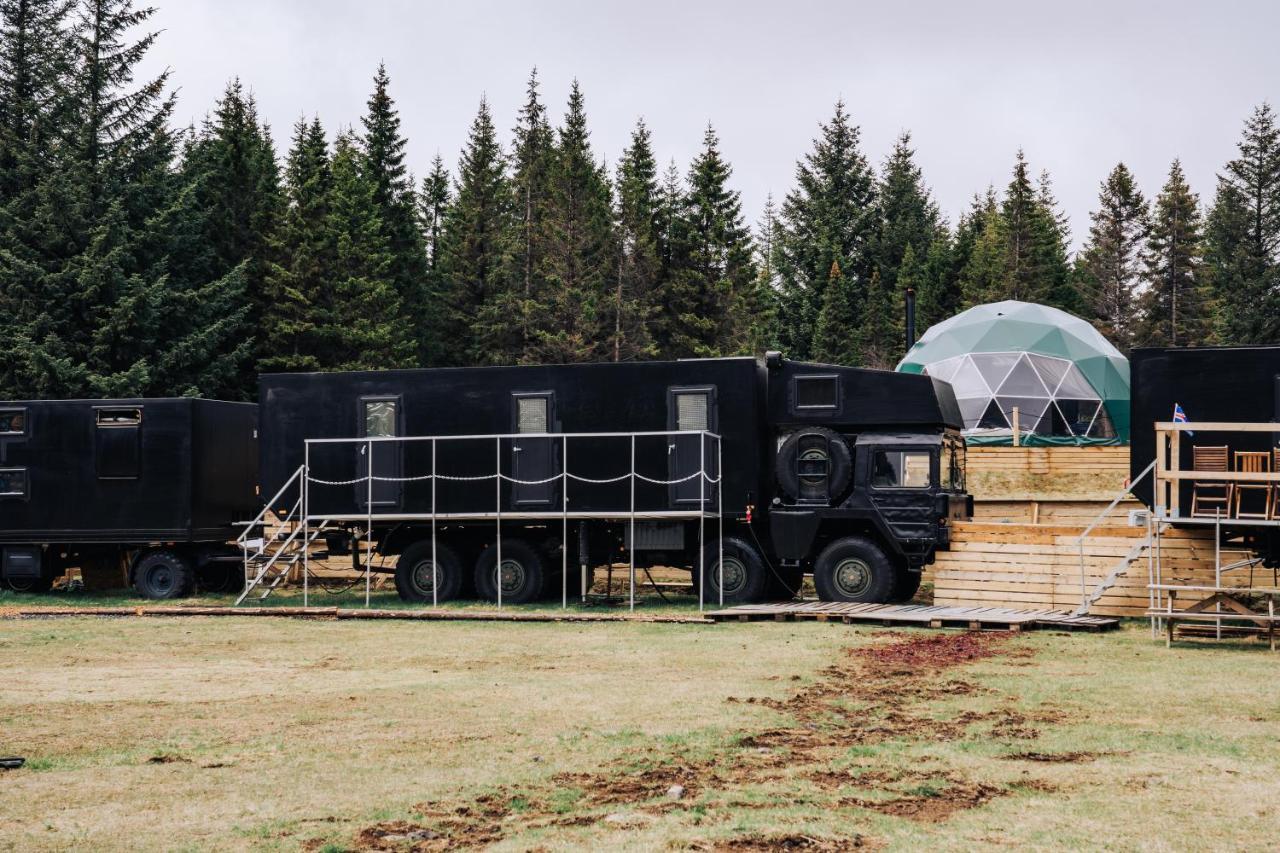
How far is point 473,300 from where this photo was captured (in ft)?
225

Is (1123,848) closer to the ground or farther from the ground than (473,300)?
closer to the ground

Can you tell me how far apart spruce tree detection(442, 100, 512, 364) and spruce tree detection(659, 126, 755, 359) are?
885 centimetres

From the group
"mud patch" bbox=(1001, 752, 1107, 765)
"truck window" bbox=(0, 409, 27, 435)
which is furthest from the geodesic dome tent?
"mud patch" bbox=(1001, 752, 1107, 765)

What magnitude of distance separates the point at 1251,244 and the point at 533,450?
219ft

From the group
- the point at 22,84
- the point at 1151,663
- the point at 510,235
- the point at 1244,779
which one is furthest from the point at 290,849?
the point at 510,235

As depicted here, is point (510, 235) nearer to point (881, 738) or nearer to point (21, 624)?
point (21, 624)

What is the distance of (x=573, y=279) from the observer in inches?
2404

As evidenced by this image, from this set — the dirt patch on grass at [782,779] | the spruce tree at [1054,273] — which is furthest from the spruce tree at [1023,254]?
the dirt patch on grass at [782,779]

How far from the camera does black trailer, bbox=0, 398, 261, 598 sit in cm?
2478

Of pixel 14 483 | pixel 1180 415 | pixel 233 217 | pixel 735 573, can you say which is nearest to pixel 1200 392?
pixel 1180 415

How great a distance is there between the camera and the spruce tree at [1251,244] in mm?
72688

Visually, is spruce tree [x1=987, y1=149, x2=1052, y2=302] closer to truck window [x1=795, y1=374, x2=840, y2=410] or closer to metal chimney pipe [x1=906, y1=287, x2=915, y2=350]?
metal chimney pipe [x1=906, y1=287, x2=915, y2=350]

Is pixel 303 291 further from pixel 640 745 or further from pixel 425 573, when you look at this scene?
pixel 640 745

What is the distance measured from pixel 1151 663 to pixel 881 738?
637 cm
